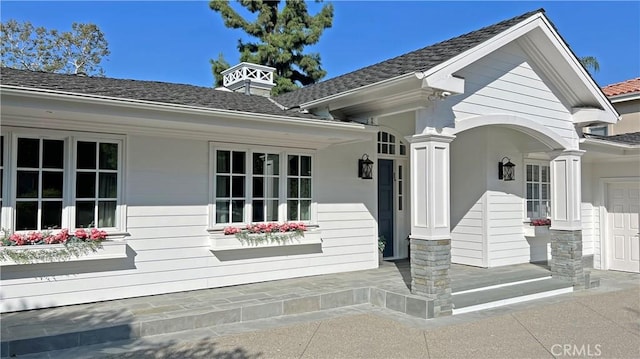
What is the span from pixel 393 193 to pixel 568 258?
3.35m

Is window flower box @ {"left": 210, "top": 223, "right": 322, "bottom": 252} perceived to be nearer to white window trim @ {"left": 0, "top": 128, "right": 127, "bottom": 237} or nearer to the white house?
the white house

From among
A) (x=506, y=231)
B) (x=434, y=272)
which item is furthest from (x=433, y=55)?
(x=506, y=231)

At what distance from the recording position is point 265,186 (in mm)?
7555

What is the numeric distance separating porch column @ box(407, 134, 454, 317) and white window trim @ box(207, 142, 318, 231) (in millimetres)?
2144

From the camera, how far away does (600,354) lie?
4895mm

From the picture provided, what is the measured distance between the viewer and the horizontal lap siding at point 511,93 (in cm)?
679

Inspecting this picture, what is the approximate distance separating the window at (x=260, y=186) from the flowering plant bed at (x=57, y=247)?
5.17ft

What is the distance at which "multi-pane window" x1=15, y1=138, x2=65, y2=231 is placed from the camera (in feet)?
18.6

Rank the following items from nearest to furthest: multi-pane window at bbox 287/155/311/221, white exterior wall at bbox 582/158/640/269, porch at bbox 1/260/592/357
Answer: porch at bbox 1/260/592/357
multi-pane window at bbox 287/155/311/221
white exterior wall at bbox 582/158/640/269

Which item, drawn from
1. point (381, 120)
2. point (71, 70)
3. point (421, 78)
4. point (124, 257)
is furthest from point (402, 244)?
point (71, 70)

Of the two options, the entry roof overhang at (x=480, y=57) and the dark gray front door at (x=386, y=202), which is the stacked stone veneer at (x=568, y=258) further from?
the dark gray front door at (x=386, y=202)

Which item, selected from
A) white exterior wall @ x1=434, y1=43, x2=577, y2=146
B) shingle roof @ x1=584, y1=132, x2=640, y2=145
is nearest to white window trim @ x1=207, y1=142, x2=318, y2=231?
white exterior wall @ x1=434, y1=43, x2=577, y2=146

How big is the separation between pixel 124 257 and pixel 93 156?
53.4 inches

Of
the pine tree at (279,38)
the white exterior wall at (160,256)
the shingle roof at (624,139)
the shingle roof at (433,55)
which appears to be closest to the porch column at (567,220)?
the shingle roof at (624,139)
